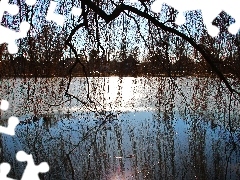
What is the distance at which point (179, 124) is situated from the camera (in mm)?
5305

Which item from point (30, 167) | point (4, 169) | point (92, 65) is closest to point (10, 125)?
point (30, 167)

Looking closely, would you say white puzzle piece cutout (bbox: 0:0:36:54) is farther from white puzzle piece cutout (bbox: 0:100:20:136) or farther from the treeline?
white puzzle piece cutout (bbox: 0:100:20:136)

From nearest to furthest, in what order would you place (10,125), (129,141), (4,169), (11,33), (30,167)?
(11,33) → (4,169) → (30,167) → (129,141) → (10,125)

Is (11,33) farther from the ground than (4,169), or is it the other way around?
(11,33)

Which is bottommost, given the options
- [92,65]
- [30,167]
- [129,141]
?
[30,167]

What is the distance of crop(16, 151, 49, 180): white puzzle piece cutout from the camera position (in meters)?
3.38

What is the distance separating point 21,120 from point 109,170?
2635 mm

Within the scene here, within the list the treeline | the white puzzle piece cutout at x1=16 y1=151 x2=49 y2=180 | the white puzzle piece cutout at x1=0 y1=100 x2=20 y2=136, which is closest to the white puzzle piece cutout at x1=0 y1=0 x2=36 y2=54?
the treeline

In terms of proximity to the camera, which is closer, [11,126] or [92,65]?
[92,65]

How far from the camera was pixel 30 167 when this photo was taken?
3.82 m

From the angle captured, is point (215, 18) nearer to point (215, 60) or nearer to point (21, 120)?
point (215, 60)

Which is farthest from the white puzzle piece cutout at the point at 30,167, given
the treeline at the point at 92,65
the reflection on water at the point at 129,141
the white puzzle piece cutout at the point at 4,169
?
the treeline at the point at 92,65

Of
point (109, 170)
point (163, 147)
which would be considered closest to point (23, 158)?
point (109, 170)

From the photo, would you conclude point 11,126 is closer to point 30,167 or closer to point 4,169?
point 30,167
